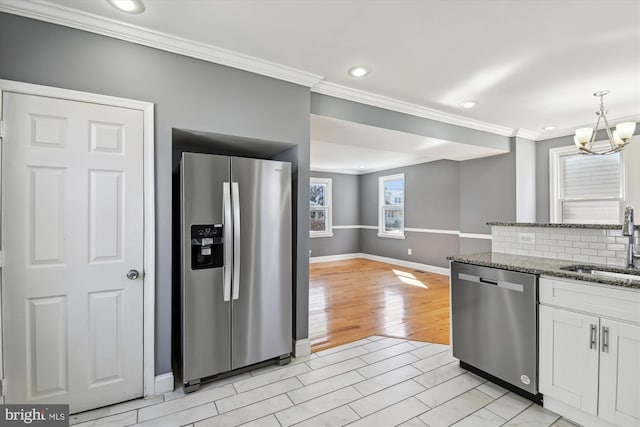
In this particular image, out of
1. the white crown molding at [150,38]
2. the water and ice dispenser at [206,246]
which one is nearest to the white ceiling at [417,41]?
the white crown molding at [150,38]

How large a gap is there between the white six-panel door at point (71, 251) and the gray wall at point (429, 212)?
5.72 m

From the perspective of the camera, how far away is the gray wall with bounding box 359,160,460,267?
623 cm

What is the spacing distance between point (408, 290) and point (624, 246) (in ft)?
10.9

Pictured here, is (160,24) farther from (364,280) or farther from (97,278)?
(364,280)

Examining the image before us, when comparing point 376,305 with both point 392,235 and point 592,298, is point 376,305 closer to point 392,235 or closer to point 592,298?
point 592,298

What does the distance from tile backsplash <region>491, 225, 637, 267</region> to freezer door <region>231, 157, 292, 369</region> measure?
6.61 feet

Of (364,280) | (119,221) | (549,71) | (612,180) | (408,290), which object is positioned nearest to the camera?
(119,221)

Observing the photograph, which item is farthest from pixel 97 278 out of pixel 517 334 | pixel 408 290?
pixel 408 290

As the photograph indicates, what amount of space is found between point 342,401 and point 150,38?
9.65 ft

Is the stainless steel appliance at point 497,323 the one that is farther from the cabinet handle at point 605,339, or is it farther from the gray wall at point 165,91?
the gray wall at point 165,91

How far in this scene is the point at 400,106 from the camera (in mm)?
3594

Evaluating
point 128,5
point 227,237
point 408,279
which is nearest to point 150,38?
point 128,5

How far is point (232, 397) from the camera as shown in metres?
2.19

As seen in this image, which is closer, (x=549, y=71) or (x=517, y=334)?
(x=517, y=334)
